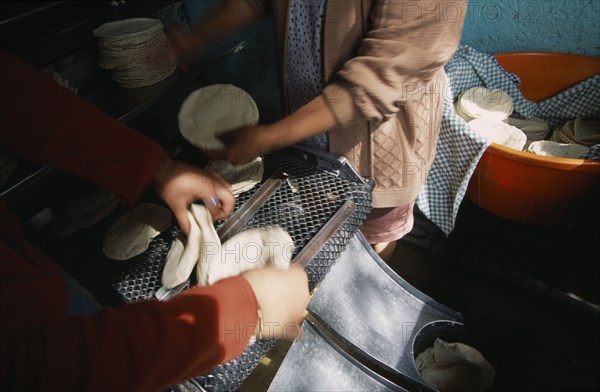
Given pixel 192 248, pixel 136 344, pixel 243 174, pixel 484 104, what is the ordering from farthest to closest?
pixel 484 104, pixel 243 174, pixel 192 248, pixel 136 344

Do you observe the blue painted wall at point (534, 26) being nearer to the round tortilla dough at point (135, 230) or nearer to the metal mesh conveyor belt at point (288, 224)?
the metal mesh conveyor belt at point (288, 224)

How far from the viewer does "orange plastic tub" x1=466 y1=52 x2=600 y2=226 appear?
1.80m

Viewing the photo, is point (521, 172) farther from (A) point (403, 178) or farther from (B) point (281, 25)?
(B) point (281, 25)

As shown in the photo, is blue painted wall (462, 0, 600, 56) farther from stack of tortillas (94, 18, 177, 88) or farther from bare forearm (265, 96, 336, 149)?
stack of tortillas (94, 18, 177, 88)

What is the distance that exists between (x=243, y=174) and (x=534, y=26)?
2.13m

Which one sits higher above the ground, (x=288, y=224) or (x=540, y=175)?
(x=288, y=224)

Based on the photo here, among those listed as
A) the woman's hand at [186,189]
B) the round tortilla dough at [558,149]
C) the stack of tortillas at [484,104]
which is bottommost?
the round tortilla dough at [558,149]

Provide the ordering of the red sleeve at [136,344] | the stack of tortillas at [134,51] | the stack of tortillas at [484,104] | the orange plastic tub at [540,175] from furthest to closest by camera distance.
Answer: the stack of tortillas at [484,104], the stack of tortillas at [134,51], the orange plastic tub at [540,175], the red sleeve at [136,344]

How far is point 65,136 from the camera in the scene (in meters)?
1.06

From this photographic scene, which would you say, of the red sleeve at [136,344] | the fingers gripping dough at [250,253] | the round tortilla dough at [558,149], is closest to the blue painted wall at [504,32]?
the round tortilla dough at [558,149]

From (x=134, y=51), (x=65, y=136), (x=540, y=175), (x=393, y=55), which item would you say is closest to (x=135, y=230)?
(x=65, y=136)

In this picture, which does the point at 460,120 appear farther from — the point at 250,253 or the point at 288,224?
the point at 250,253

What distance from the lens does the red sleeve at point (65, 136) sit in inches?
40.6

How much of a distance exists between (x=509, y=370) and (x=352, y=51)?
6.65 ft
